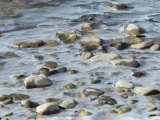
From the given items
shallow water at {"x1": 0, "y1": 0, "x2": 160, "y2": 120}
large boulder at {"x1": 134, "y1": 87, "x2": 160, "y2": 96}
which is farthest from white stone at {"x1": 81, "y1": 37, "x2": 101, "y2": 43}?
large boulder at {"x1": 134, "y1": 87, "x2": 160, "y2": 96}

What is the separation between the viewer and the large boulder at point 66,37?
641 centimetres

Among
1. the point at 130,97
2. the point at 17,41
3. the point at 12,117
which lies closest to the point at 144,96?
the point at 130,97

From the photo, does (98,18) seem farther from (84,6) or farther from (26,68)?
(26,68)

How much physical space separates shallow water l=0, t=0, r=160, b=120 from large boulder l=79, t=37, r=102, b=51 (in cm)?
9

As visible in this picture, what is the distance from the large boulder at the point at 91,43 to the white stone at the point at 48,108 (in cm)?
171

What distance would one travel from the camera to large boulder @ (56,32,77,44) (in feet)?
21.0

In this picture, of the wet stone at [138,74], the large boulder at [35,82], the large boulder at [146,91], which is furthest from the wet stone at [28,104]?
the wet stone at [138,74]

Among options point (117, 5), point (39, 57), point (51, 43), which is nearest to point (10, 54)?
point (39, 57)

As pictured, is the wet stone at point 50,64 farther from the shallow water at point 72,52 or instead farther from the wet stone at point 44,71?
the wet stone at point 44,71

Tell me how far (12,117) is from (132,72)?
1489mm

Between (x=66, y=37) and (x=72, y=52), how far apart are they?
0.54 meters

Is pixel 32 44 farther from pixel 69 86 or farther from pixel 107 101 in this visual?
pixel 107 101

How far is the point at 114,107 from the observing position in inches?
176

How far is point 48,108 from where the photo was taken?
4.36 meters
